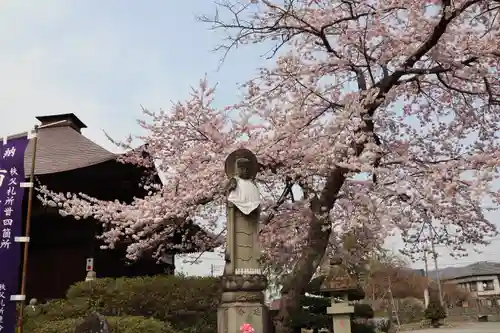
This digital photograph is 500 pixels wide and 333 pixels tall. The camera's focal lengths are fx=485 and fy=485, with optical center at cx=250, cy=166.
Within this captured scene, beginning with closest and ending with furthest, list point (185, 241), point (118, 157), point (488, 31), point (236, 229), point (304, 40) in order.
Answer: point (236, 229) < point (488, 31) < point (304, 40) < point (118, 157) < point (185, 241)

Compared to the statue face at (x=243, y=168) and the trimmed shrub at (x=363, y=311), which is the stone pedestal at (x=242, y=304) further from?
the trimmed shrub at (x=363, y=311)

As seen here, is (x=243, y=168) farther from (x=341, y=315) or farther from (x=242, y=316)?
(x=341, y=315)

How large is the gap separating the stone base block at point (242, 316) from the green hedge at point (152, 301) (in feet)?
5.71

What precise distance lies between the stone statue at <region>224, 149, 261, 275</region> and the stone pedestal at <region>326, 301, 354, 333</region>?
2.88 meters

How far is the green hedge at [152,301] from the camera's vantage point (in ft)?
27.8

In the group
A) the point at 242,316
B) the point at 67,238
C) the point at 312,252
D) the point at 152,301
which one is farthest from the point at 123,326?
the point at 67,238

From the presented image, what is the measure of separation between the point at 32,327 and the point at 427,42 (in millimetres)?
8086

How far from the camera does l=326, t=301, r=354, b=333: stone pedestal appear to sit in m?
9.16

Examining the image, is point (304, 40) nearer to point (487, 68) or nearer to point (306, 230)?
point (487, 68)

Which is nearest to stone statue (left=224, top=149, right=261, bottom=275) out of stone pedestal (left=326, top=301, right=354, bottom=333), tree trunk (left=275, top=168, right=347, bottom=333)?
tree trunk (left=275, top=168, right=347, bottom=333)

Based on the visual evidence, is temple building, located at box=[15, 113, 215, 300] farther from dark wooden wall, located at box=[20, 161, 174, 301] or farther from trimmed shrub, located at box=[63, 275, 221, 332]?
trimmed shrub, located at box=[63, 275, 221, 332]

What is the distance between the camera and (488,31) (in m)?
7.63

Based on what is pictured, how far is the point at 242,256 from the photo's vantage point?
23.1 feet

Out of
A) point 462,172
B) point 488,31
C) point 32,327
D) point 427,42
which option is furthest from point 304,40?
point 32,327
